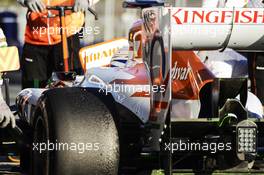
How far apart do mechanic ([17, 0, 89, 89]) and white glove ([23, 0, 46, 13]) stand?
516 millimetres

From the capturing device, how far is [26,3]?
8383 mm

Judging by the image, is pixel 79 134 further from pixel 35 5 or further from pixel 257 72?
pixel 35 5

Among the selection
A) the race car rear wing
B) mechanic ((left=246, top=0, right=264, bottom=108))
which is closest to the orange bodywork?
mechanic ((left=246, top=0, right=264, bottom=108))

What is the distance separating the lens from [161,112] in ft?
18.1

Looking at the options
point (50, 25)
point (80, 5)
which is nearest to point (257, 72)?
point (80, 5)

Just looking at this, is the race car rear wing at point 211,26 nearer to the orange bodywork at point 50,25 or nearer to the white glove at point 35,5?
the white glove at point 35,5

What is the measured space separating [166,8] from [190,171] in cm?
111

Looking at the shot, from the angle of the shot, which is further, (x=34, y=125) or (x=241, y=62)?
(x=241, y=62)

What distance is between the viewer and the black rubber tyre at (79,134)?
5.33m

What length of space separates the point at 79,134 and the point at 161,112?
53cm

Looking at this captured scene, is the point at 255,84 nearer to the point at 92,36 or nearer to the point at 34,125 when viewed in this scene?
the point at 34,125

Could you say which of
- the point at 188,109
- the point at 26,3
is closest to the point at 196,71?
the point at 188,109

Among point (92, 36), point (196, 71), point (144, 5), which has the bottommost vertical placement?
point (92, 36)

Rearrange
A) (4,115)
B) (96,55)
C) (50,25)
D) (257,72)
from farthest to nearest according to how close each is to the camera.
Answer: (50,25)
(96,55)
(257,72)
(4,115)
